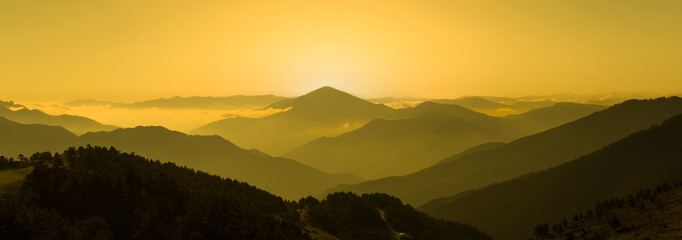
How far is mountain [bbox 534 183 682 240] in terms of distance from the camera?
220 ft

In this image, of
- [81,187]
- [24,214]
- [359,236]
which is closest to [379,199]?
[359,236]

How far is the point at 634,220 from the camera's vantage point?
252 feet

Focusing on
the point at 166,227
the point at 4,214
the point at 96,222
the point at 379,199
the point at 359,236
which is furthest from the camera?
the point at 379,199

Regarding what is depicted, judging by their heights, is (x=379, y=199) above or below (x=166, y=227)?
below

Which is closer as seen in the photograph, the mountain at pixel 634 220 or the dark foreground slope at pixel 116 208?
the mountain at pixel 634 220

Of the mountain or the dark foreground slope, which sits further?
the dark foreground slope

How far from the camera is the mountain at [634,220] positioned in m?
66.9

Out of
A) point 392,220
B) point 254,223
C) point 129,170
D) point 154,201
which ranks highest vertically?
point 129,170

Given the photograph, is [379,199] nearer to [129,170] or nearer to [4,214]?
[129,170]

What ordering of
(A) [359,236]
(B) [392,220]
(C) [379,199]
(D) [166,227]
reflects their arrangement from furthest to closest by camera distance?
(C) [379,199]
(B) [392,220]
(A) [359,236]
(D) [166,227]

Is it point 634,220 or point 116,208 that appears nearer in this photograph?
point 634,220

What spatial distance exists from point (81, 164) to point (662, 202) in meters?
121

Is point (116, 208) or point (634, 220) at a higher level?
point (116, 208)

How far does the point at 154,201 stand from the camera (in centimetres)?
9869
